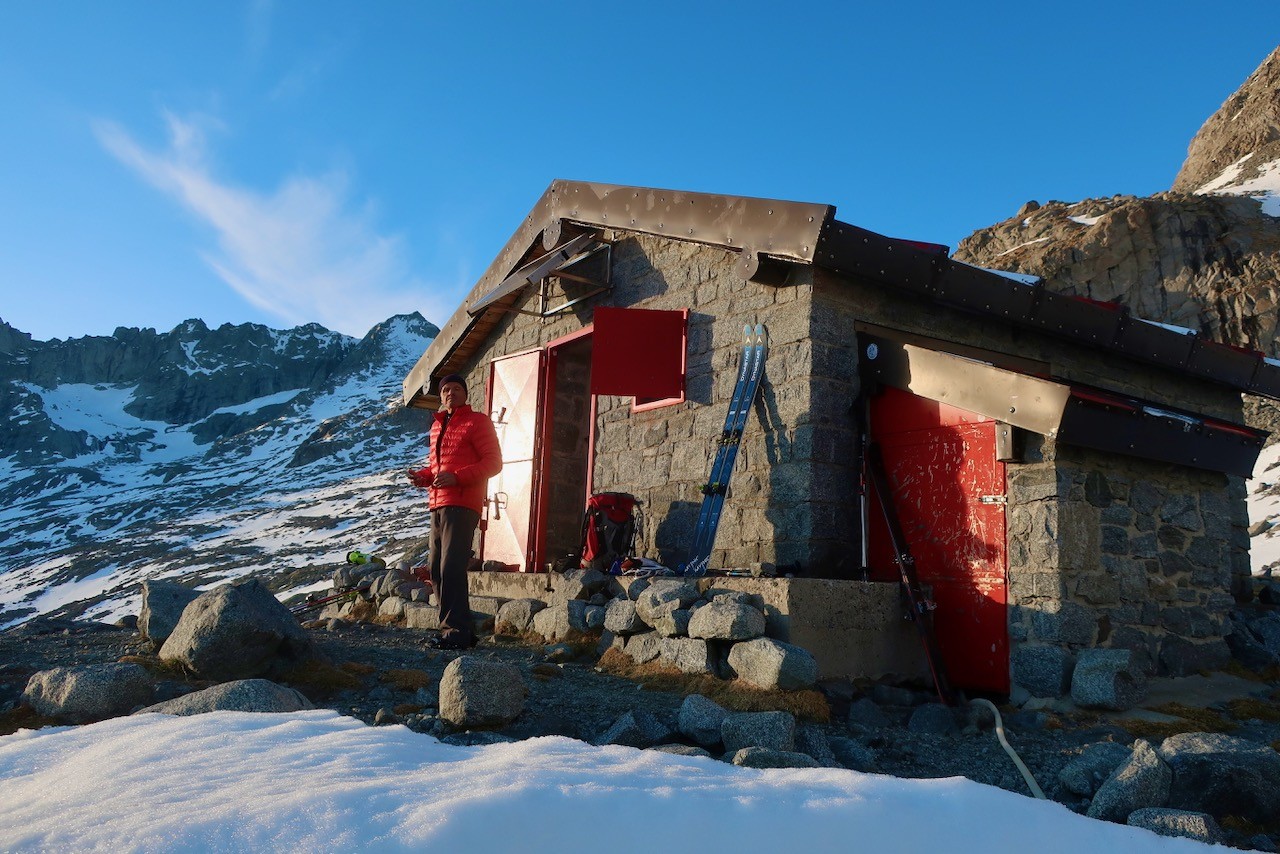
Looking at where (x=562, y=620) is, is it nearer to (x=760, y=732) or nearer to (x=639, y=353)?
(x=639, y=353)

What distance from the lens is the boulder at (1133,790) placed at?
3.33 meters

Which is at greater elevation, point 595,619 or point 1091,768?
point 595,619

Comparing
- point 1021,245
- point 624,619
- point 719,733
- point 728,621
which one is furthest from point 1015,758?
point 1021,245

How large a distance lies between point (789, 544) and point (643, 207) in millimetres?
3408

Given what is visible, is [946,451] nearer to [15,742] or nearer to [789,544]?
[789,544]

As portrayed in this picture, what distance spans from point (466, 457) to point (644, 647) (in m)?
1.91

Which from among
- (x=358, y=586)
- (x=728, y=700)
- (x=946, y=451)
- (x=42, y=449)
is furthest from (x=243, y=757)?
(x=42, y=449)

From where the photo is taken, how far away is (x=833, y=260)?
20.8ft

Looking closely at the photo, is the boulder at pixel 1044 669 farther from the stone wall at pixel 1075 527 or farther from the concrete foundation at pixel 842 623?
the concrete foundation at pixel 842 623

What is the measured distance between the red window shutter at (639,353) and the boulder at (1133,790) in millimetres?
4841

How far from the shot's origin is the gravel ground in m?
4.22

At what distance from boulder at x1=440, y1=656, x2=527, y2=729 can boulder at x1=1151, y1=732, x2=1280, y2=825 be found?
8.82ft

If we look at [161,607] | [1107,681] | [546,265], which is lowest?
[1107,681]

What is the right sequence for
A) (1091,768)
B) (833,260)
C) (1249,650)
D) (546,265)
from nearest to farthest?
(1091,768)
(833,260)
(1249,650)
(546,265)
